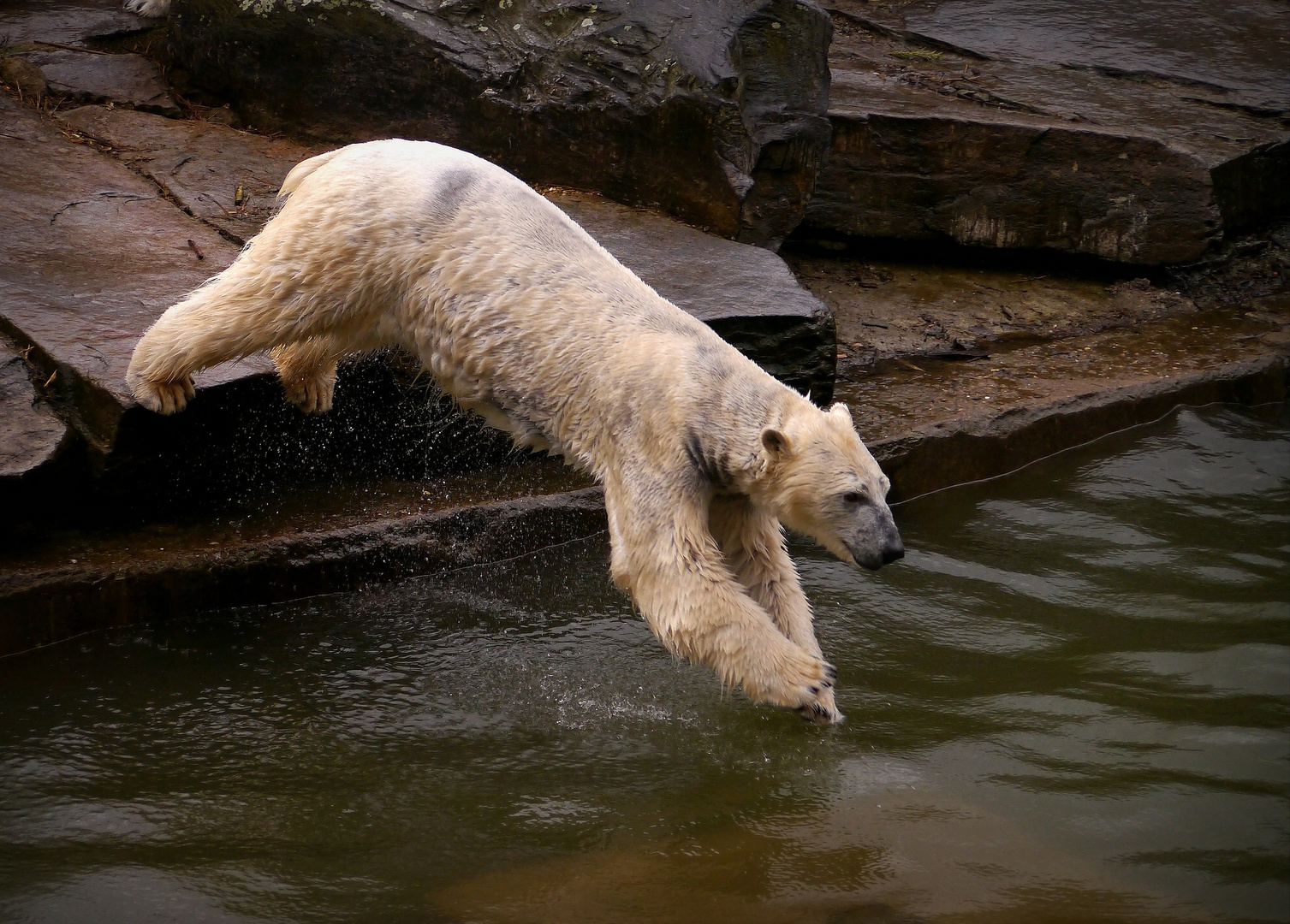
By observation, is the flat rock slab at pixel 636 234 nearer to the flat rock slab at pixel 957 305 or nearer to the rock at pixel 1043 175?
the flat rock slab at pixel 957 305

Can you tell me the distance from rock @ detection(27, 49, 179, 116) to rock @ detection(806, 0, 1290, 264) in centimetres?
444

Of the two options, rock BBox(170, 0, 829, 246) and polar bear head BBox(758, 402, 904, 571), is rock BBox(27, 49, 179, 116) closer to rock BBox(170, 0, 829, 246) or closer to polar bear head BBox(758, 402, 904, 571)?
rock BBox(170, 0, 829, 246)

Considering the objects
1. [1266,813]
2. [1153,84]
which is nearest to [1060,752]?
[1266,813]

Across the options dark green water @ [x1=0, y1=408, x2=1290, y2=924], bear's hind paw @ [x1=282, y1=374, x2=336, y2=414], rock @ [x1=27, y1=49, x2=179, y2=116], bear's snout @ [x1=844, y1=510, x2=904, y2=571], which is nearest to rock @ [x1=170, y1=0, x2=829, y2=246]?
rock @ [x1=27, y1=49, x2=179, y2=116]

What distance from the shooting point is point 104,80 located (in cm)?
741

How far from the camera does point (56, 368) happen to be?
4.56m

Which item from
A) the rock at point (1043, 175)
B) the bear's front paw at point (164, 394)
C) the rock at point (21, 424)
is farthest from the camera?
the rock at point (1043, 175)

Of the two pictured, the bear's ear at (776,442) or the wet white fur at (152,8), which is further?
the wet white fur at (152,8)

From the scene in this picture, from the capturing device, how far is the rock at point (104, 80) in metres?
7.25

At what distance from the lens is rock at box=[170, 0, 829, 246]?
6.91 metres

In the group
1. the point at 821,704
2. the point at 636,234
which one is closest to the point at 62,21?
the point at 636,234

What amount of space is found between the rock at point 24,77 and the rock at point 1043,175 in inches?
199

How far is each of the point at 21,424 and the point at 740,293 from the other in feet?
10.8

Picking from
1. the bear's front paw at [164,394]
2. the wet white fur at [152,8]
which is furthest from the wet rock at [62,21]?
the bear's front paw at [164,394]
